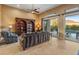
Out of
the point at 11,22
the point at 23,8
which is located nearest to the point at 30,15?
the point at 23,8

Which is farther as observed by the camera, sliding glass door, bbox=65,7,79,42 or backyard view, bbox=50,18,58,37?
backyard view, bbox=50,18,58,37

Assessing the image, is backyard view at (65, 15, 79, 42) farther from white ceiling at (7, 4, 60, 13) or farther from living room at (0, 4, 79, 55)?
white ceiling at (7, 4, 60, 13)

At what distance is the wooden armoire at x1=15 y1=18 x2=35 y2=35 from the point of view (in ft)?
10.3

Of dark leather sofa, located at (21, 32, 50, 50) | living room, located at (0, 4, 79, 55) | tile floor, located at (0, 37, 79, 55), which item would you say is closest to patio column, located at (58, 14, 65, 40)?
living room, located at (0, 4, 79, 55)

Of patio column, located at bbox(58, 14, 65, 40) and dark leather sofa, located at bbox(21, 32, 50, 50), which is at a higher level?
patio column, located at bbox(58, 14, 65, 40)

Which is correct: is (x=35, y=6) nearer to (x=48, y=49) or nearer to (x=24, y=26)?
(x=24, y=26)

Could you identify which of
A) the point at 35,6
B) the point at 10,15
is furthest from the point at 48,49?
the point at 10,15

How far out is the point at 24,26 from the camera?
3264 mm

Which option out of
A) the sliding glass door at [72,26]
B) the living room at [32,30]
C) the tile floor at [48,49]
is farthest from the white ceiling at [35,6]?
the tile floor at [48,49]

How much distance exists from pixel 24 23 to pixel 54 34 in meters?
0.91

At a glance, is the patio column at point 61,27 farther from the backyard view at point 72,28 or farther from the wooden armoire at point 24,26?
the wooden armoire at point 24,26

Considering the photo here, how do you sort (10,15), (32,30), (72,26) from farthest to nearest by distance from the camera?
(32,30), (72,26), (10,15)

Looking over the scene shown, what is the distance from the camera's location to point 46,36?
10.8ft
